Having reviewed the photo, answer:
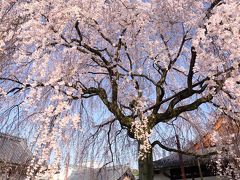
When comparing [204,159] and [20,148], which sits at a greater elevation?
[20,148]

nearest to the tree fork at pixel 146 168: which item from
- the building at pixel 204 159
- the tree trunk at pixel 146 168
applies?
the tree trunk at pixel 146 168

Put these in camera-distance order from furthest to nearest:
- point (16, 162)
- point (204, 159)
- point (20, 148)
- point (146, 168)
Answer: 1. point (204, 159)
2. point (20, 148)
3. point (16, 162)
4. point (146, 168)

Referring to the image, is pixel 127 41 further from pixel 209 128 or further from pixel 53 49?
pixel 209 128

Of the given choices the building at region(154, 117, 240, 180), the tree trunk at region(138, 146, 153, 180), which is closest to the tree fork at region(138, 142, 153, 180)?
the tree trunk at region(138, 146, 153, 180)

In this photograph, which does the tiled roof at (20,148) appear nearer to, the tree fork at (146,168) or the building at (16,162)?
the building at (16,162)

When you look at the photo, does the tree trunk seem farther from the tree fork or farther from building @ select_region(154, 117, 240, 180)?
building @ select_region(154, 117, 240, 180)

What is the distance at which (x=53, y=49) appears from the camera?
5.14 meters

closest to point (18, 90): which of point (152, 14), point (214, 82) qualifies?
point (152, 14)

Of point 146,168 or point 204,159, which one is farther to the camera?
point 204,159

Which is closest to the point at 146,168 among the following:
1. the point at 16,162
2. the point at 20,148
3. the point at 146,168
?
the point at 146,168

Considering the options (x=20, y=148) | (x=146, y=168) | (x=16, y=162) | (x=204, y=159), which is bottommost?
(x=146, y=168)

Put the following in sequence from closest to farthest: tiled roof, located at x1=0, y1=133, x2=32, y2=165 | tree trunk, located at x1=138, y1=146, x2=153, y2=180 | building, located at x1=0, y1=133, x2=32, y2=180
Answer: tree trunk, located at x1=138, y1=146, x2=153, y2=180 < tiled roof, located at x1=0, y1=133, x2=32, y2=165 < building, located at x1=0, y1=133, x2=32, y2=180

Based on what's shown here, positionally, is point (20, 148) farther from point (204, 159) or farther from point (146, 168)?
point (204, 159)

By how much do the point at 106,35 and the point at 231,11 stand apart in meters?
2.68
